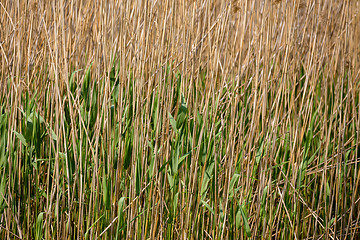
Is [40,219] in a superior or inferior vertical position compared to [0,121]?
inferior

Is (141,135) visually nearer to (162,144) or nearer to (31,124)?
(162,144)

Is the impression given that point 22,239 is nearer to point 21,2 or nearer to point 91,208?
point 91,208

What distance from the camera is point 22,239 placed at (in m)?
1.27

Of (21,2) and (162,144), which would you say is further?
(21,2)

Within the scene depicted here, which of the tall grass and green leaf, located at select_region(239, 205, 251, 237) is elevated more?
the tall grass

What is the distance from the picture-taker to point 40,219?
124cm

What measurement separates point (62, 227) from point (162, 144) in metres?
0.47

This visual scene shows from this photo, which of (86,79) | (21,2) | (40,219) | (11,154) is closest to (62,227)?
(40,219)

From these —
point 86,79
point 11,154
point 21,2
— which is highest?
point 21,2

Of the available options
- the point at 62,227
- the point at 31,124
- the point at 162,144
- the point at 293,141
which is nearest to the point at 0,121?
the point at 31,124

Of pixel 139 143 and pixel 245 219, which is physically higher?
pixel 139 143

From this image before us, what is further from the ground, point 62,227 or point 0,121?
Answer: point 0,121

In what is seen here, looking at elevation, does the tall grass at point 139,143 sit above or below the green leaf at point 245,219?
above

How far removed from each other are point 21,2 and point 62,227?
86cm
